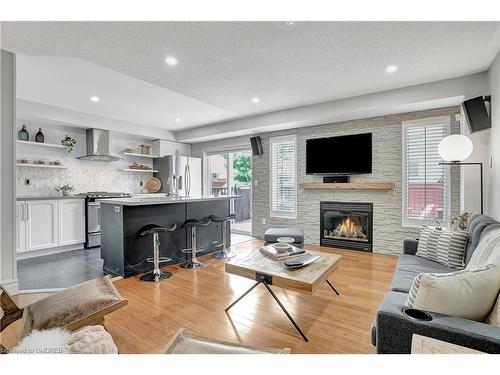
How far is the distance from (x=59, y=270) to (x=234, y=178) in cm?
398

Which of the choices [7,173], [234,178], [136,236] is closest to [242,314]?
[136,236]

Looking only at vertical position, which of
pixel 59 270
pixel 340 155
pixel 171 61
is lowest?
pixel 59 270

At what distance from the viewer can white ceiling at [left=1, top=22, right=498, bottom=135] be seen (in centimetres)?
223

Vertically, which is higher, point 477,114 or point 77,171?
point 477,114

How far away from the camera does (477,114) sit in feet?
9.69

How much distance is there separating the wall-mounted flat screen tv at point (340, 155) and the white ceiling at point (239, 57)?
90 cm

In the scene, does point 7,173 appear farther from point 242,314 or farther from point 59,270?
point 242,314

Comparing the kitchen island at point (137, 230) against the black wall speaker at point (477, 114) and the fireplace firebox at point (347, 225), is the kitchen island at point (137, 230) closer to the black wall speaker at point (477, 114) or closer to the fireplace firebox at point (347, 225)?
the fireplace firebox at point (347, 225)

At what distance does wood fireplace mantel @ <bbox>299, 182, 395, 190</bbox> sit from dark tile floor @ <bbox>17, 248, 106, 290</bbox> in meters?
3.68

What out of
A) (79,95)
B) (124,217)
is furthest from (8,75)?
(124,217)

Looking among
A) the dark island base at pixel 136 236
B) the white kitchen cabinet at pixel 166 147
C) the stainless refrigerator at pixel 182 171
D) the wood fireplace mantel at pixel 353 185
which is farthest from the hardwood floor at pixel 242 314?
the white kitchen cabinet at pixel 166 147
